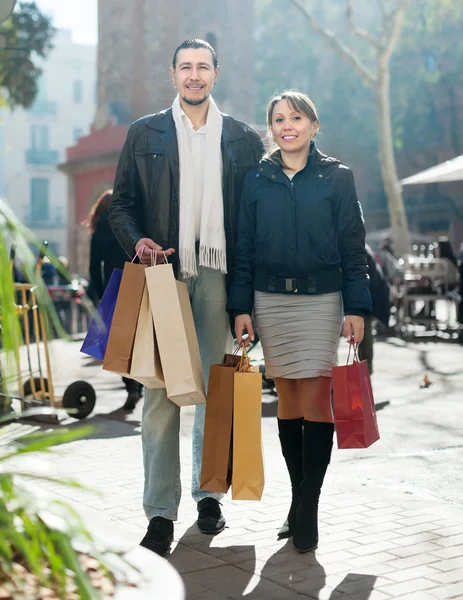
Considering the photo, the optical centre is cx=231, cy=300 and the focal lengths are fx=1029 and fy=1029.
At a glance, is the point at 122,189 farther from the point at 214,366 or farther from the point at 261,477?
the point at 261,477

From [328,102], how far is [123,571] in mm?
53944

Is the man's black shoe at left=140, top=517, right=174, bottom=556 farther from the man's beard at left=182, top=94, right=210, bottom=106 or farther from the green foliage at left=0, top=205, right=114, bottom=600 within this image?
the green foliage at left=0, top=205, right=114, bottom=600

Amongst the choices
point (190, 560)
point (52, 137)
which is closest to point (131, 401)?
point (190, 560)

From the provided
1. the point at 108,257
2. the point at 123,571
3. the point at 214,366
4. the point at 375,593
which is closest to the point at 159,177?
the point at 214,366

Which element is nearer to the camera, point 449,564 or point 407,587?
point 407,587

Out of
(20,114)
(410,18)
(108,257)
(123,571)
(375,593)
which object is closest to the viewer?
(123,571)

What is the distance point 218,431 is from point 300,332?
0.57 m

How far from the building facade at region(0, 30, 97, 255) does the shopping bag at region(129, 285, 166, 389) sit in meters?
62.5

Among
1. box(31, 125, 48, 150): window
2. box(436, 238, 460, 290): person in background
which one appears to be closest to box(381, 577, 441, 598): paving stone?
box(436, 238, 460, 290): person in background

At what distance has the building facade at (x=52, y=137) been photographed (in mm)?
69312

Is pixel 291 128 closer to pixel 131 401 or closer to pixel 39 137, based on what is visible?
pixel 131 401

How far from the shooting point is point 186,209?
4.54 metres

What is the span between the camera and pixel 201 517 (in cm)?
468

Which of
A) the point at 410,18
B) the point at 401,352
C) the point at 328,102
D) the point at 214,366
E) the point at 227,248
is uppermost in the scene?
the point at 410,18
